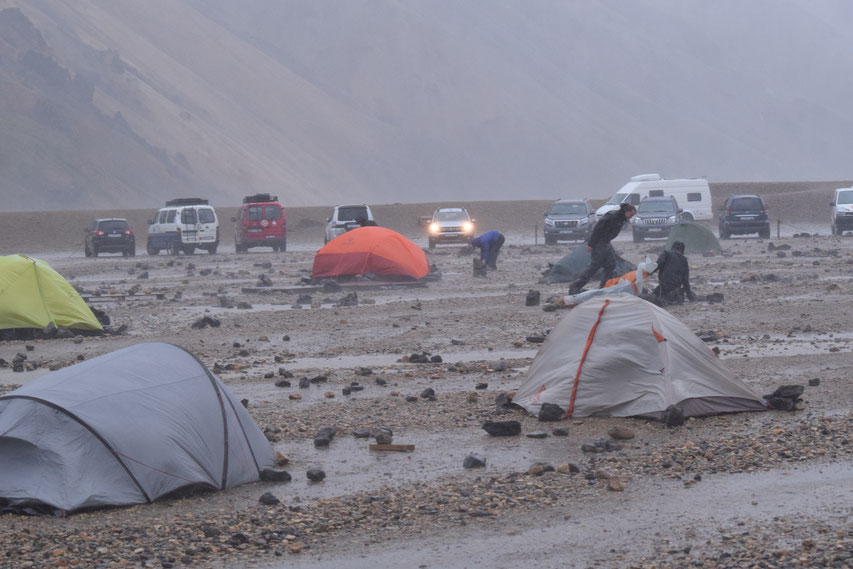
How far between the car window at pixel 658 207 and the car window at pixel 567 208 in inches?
83.4

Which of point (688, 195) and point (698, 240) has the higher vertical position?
point (688, 195)

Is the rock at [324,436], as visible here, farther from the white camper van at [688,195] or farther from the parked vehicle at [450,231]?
the white camper van at [688,195]

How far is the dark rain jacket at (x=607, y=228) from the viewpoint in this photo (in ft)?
57.6

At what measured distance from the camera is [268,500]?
7.43m

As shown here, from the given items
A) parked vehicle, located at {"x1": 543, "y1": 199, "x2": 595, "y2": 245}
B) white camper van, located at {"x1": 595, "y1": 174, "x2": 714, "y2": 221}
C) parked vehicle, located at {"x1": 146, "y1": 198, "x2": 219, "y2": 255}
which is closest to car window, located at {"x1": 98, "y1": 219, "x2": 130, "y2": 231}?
parked vehicle, located at {"x1": 146, "y1": 198, "x2": 219, "y2": 255}

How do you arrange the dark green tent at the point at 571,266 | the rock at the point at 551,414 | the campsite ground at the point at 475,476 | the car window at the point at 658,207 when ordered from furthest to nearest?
the car window at the point at 658,207 < the dark green tent at the point at 571,266 < the rock at the point at 551,414 < the campsite ground at the point at 475,476

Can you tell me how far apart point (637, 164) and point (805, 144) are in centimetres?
2824

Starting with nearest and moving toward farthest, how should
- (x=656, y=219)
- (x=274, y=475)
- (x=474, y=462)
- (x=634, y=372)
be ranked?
(x=274, y=475) → (x=474, y=462) → (x=634, y=372) → (x=656, y=219)

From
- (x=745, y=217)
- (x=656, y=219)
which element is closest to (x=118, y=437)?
(x=656, y=219)

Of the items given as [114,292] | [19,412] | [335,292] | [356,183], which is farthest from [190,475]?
[356,183]

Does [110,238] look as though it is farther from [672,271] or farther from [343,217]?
[672,271]

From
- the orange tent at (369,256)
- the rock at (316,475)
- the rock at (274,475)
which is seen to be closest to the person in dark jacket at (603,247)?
the orange tent at (369,256)

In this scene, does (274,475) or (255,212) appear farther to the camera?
(255,212)

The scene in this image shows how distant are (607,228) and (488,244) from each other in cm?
930
